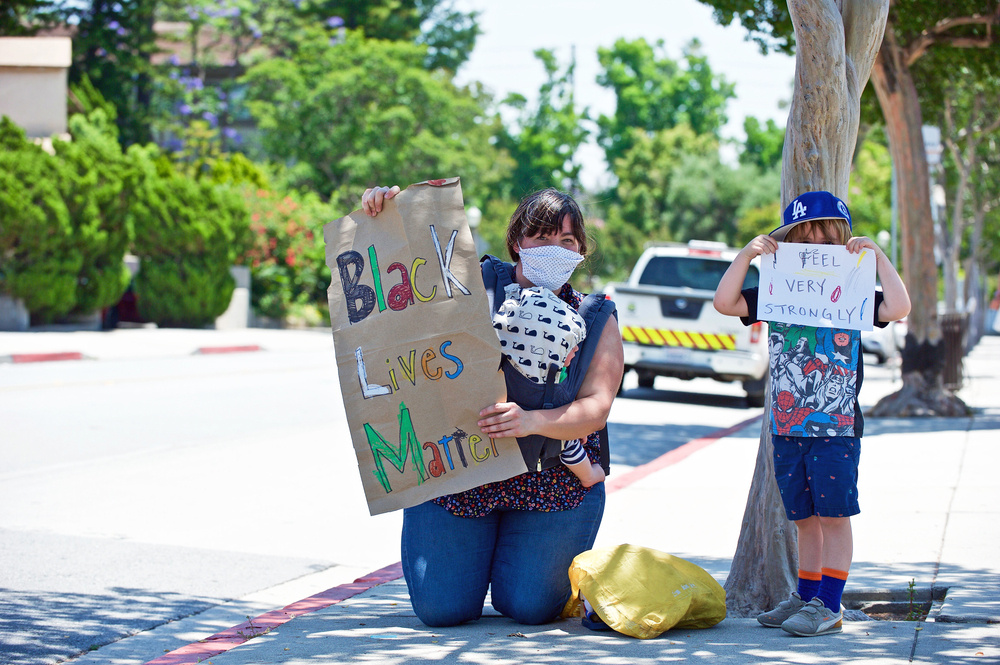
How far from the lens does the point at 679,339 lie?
14430 millimetres

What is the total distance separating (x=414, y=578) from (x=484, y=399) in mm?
836

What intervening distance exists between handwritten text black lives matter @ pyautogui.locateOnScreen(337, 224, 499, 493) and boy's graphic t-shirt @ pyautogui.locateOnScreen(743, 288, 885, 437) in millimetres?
1101

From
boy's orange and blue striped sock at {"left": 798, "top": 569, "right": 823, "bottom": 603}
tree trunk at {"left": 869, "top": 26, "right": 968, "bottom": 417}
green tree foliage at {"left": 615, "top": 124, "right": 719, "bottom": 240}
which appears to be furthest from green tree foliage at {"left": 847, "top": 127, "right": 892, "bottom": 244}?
boy's orange and blue striped sock at {"left": 798, "top": 569, "right": 823, "bottom": 603}

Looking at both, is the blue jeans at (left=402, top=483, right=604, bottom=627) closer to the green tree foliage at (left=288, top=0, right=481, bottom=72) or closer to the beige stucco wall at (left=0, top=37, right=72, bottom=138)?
Answer: the beige stucco wall at (left=0, top=37, right=72, bottom=138)

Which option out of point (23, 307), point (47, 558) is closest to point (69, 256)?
point (23, 307)

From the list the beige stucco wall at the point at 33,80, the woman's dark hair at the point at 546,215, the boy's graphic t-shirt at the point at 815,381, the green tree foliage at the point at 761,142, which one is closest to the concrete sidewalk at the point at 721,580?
the boy's graphic t-shirt at the point at 815,381

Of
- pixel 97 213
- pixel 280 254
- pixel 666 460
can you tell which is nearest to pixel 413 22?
pixel 280 254

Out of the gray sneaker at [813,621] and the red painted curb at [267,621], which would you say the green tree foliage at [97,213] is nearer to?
the red painted curb at [267,621]

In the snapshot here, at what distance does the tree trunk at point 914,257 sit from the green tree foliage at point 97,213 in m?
17.5

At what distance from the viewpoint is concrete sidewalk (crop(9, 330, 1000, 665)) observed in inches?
147

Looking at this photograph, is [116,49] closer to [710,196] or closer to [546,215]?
[710,196]

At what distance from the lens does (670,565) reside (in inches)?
162

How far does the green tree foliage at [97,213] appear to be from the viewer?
2377 cm

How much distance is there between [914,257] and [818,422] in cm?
977
